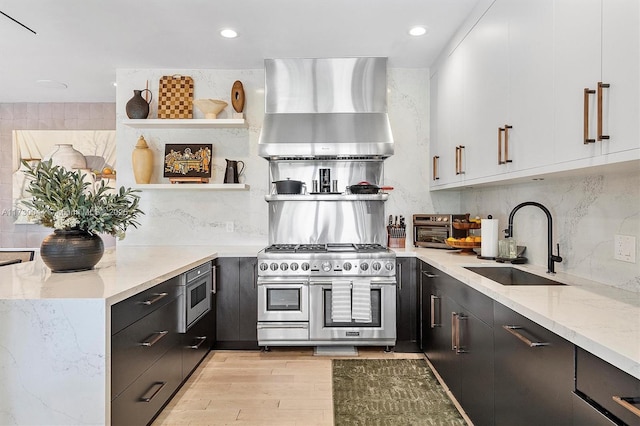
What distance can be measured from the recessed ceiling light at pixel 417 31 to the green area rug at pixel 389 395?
262cm

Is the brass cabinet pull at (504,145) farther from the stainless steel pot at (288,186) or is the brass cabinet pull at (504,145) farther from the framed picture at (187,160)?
the framed picture at (187,160)

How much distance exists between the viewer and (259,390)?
2773 millimetres

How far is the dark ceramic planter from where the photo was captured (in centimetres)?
206

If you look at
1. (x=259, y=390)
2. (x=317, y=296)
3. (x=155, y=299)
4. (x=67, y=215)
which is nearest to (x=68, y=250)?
(x=67, y=215)

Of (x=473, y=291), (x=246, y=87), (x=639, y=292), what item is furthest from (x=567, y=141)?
(x=246, y=87)

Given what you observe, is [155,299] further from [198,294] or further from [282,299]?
[282,299]

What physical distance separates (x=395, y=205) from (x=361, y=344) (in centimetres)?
141

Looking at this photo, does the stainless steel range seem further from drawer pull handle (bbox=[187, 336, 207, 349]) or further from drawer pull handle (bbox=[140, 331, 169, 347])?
drawer pull handle (bbox=[140, 331, 169, 347])

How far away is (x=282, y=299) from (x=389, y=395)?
1.13 meters

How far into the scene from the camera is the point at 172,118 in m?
3.90

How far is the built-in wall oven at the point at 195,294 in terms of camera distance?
2.65 meters

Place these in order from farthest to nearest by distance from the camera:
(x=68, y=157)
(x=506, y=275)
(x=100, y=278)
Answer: (x=68, y=157)
(x=506, y=275)
(x=100, y=278)

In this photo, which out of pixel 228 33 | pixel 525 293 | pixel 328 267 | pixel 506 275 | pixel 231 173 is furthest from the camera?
pixel 231 173

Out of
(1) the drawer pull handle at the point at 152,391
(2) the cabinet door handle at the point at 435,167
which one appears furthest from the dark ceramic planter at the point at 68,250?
(2) the cabinet door handle at the point at 435,167
